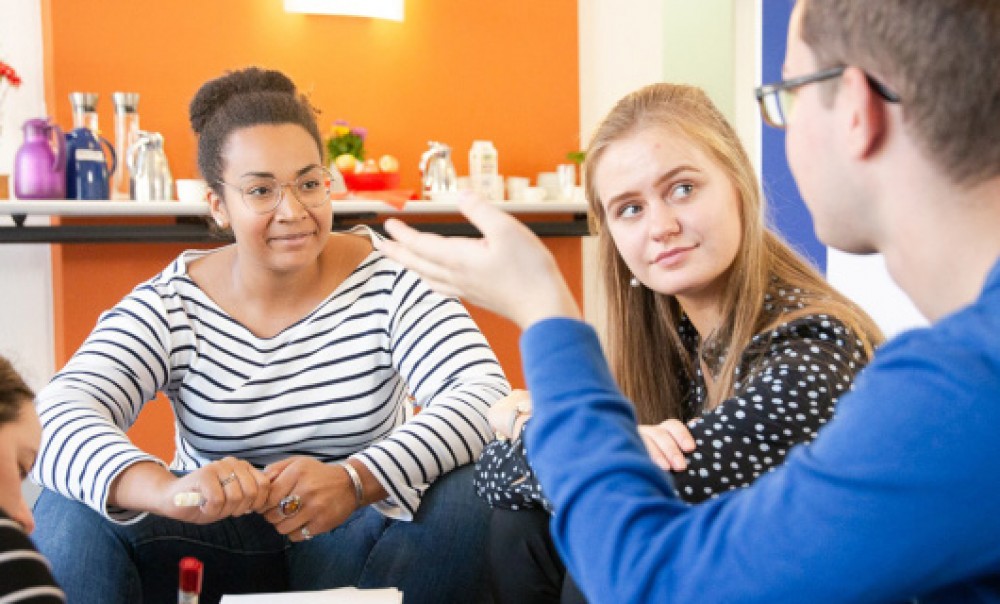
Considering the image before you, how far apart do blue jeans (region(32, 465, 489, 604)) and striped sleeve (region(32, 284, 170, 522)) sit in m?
0.04

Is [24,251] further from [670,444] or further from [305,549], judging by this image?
[670,444]

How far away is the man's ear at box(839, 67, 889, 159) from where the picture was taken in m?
0.79

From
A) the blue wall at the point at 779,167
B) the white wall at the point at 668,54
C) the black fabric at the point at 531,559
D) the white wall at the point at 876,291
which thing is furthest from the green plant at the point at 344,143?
the black fabric at the point at 531,559

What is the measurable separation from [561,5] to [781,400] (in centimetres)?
383

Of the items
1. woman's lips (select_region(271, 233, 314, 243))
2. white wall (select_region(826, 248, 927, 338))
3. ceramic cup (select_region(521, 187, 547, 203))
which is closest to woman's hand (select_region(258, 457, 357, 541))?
woman's lips (select_region(271, 233, 314, 243))

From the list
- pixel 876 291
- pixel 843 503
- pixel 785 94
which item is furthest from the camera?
pixel 876 291

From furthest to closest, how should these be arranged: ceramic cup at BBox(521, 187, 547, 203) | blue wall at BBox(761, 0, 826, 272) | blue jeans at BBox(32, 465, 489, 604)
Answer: ceramic cup at BBox(521, 187, 547, 203) < blue wall at BBox(761, 0, 826, 272) < blue jeans at BBox(32, 465, 489, 604)

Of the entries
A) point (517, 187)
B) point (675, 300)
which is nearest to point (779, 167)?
point (517, 187)

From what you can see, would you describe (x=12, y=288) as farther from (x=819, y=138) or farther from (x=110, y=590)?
(x=819, y=138)

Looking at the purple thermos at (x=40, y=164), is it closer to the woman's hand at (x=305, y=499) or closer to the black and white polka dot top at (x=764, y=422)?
the woman's hand at (x=305, y=499)

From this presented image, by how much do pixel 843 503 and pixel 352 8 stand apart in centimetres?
406

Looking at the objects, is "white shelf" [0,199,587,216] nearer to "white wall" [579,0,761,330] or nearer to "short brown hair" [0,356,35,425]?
"white wall" [579,0,761,330]

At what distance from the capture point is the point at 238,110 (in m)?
2.03

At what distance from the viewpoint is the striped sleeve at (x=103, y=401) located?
1.70 meters
